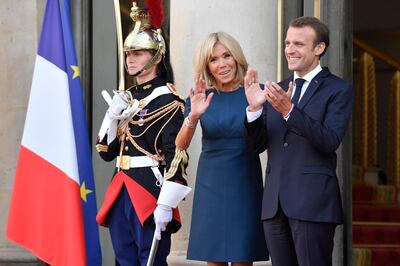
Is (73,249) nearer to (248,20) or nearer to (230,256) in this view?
(230,256)

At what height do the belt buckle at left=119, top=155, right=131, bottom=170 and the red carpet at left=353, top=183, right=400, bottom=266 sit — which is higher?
the belt buckle at left=119, top=155, right=131, bottom=170

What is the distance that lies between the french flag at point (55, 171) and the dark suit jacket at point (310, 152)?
1439 mm

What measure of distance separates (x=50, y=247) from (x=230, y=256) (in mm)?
1300

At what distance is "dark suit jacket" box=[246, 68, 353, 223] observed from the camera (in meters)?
5.50

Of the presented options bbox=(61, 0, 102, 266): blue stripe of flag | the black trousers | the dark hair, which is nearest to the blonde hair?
the dark hair

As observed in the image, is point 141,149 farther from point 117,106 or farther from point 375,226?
point 375,226

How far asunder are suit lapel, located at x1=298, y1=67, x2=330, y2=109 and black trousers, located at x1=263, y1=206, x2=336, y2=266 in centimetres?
51

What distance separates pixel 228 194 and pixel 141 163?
534 mm

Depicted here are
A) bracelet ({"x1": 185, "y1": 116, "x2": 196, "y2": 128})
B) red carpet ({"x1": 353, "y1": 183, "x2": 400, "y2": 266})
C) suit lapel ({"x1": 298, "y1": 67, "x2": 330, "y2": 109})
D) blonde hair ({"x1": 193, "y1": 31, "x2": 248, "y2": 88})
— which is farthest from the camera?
red carpet ({"x1": 353, "y1": 183, "x2": 400, "y2": 266})

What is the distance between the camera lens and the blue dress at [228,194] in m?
6.07

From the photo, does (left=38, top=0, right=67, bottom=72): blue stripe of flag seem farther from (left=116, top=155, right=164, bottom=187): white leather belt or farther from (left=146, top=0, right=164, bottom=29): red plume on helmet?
(left=116, top=155, right=164, bottom=187): white leather belt

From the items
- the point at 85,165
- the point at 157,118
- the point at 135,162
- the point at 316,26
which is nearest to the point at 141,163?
the point at 135,162

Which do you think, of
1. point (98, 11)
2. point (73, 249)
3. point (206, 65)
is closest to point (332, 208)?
point (206, 65)

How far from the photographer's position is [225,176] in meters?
6.11
